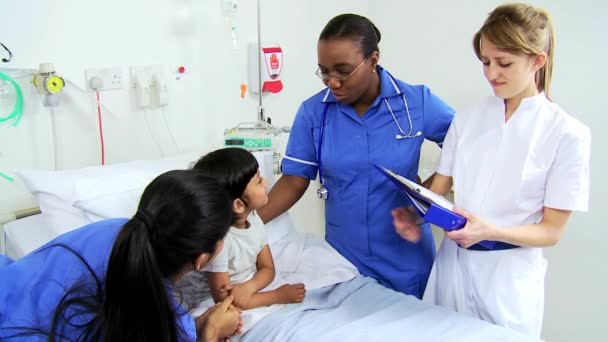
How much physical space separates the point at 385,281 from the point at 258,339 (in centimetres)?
51

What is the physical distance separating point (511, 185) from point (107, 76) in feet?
4.59

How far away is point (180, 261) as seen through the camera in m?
0.94

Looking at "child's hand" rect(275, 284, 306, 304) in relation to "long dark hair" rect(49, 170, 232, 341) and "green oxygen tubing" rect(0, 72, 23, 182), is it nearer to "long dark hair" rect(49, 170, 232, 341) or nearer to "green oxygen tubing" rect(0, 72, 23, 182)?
"long dark hair" rect(49, 170, 232, 341)

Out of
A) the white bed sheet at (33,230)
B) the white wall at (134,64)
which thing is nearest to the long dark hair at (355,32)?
the white wall at (134,64)

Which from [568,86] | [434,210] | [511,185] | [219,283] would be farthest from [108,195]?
[568,86]

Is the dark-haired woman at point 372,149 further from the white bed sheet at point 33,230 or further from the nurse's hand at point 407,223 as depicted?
the white bed sheet at point 33,230

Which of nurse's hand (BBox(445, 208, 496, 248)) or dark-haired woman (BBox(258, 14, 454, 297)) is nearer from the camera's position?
nurse's hand (BBox(445, 208, 496, 248))

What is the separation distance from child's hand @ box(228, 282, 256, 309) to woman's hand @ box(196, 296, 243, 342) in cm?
4

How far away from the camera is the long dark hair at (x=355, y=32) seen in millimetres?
1449

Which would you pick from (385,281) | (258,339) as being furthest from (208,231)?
(385,281)

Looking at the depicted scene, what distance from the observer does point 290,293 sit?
4.38 ft

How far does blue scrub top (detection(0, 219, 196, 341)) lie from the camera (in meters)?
0.91

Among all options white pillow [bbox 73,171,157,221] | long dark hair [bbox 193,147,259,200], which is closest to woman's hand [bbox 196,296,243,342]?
long dark hair [bbox 193,147,259,200]

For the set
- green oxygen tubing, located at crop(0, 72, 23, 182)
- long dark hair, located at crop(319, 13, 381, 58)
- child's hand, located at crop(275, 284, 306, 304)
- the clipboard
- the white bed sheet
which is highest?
long dark hair, located at crop(319, 13, 381, 58)
